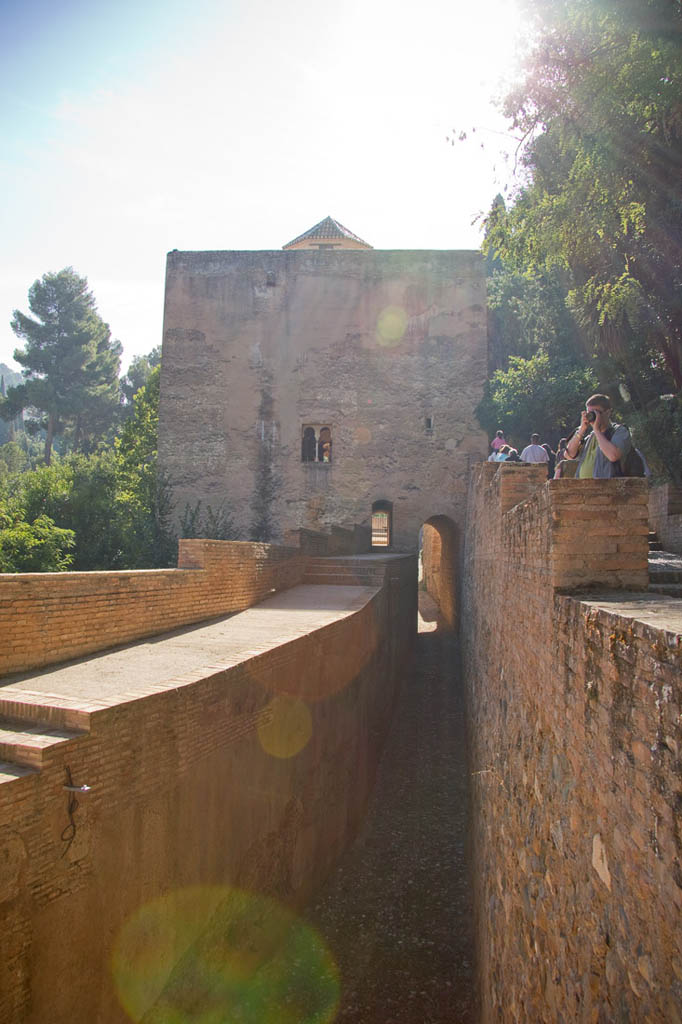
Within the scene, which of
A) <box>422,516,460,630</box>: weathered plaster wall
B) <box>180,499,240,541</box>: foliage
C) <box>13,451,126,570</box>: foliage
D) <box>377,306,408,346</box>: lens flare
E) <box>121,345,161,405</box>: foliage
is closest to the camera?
<box>13,451,126,570</box>: foliage

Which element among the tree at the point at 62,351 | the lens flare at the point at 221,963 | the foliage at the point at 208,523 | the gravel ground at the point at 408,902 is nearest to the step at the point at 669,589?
the lens flare at the point at 221,963

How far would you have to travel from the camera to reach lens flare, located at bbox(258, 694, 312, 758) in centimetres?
589

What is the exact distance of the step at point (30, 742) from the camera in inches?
137

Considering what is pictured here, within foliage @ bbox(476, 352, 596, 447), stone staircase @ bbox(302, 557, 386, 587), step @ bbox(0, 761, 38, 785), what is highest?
foliage @ bbox(476, 352, 596, 447)

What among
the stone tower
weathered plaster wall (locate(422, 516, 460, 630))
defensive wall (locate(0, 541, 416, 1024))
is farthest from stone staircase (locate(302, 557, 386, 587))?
weathered plaster wall (locate(422, 516, 460, 630))

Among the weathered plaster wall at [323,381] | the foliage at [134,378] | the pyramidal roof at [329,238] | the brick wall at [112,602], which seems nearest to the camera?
the brick wall at [112,602]

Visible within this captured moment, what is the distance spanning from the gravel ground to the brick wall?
10.7 ft

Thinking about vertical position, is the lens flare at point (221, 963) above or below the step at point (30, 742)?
below

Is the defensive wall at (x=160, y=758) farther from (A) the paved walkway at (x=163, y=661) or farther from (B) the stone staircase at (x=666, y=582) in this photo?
(B) the stone staircase at (x=666, y=582)

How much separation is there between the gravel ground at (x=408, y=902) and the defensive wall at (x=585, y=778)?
3.00 ft

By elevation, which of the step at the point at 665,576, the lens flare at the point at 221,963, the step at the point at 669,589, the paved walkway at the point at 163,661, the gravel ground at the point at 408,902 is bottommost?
the gravel ground at the point at 408,902

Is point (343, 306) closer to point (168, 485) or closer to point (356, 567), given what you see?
point (168, 485)

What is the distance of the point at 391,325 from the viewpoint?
19.7 meters

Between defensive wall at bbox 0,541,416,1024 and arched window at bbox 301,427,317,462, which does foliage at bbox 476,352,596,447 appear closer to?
arched window at bbox 301,427,317,462
